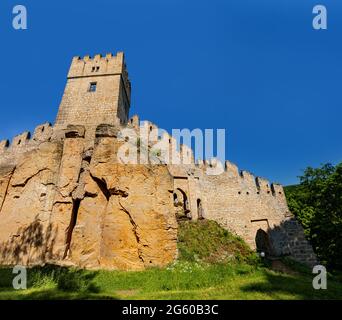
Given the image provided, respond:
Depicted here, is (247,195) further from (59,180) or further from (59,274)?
(59,274)

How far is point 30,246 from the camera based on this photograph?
1123 cm

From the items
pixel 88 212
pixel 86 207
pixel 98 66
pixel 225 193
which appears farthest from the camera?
pixel 98 66

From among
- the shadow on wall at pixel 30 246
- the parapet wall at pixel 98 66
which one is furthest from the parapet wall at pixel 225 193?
the shadow on wall at pixel 30 246

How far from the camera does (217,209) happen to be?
70.0 ft

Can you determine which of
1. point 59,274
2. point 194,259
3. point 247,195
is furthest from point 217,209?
point 59,274

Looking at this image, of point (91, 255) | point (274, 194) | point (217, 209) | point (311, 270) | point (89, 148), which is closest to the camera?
point (91, 255)

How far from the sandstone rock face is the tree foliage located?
14.2 m

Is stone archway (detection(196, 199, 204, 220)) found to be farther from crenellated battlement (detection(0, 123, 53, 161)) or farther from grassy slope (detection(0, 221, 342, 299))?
crenellated battlement (detection(0, 123, 53, 161))

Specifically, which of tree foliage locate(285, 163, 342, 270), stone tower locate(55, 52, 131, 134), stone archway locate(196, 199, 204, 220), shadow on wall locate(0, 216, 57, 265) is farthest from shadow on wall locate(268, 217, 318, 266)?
shadow on wall locate(0, 216, 57, 265)

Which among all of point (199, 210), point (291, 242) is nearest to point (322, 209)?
point (291, 242)

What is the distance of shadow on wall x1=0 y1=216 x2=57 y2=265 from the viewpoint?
11.0 m

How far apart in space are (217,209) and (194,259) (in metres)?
9.16

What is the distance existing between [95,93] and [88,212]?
15350 millimetres

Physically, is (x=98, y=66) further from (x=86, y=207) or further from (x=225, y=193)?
(x=86, y=207)
